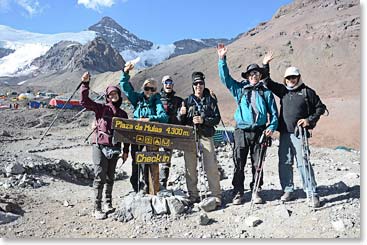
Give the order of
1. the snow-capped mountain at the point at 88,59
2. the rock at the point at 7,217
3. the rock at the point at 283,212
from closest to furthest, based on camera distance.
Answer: the rock at the point at 283,212
the rock at the point at 7,217
the snow-capped mountain at the point at 88,59

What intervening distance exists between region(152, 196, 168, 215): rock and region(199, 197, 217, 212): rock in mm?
443

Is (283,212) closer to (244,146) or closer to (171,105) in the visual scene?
(244,146)

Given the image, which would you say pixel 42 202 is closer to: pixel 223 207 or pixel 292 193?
pixel 223 207

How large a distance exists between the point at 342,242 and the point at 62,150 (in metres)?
12.8

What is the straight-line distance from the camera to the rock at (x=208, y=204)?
484cm

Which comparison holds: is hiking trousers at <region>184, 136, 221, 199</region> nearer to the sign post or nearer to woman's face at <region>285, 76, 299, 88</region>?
the sign post

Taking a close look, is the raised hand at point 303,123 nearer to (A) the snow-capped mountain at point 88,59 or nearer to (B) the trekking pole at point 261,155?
(B) the trekking pole at point 261,155

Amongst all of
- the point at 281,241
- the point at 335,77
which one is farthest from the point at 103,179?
the point at 335,77

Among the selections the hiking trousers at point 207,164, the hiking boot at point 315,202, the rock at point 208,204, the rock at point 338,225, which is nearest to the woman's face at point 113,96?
the hiking trousers at point 207,164

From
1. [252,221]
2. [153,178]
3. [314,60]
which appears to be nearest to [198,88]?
[153,178]

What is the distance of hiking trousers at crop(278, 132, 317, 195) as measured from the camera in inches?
187

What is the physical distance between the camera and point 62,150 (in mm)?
15234

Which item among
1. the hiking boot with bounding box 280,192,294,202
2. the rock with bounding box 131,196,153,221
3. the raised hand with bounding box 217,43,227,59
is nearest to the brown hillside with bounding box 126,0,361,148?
the hiking boot with bounding box 280,192,294,202

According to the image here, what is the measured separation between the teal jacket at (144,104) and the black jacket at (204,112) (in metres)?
0.28
